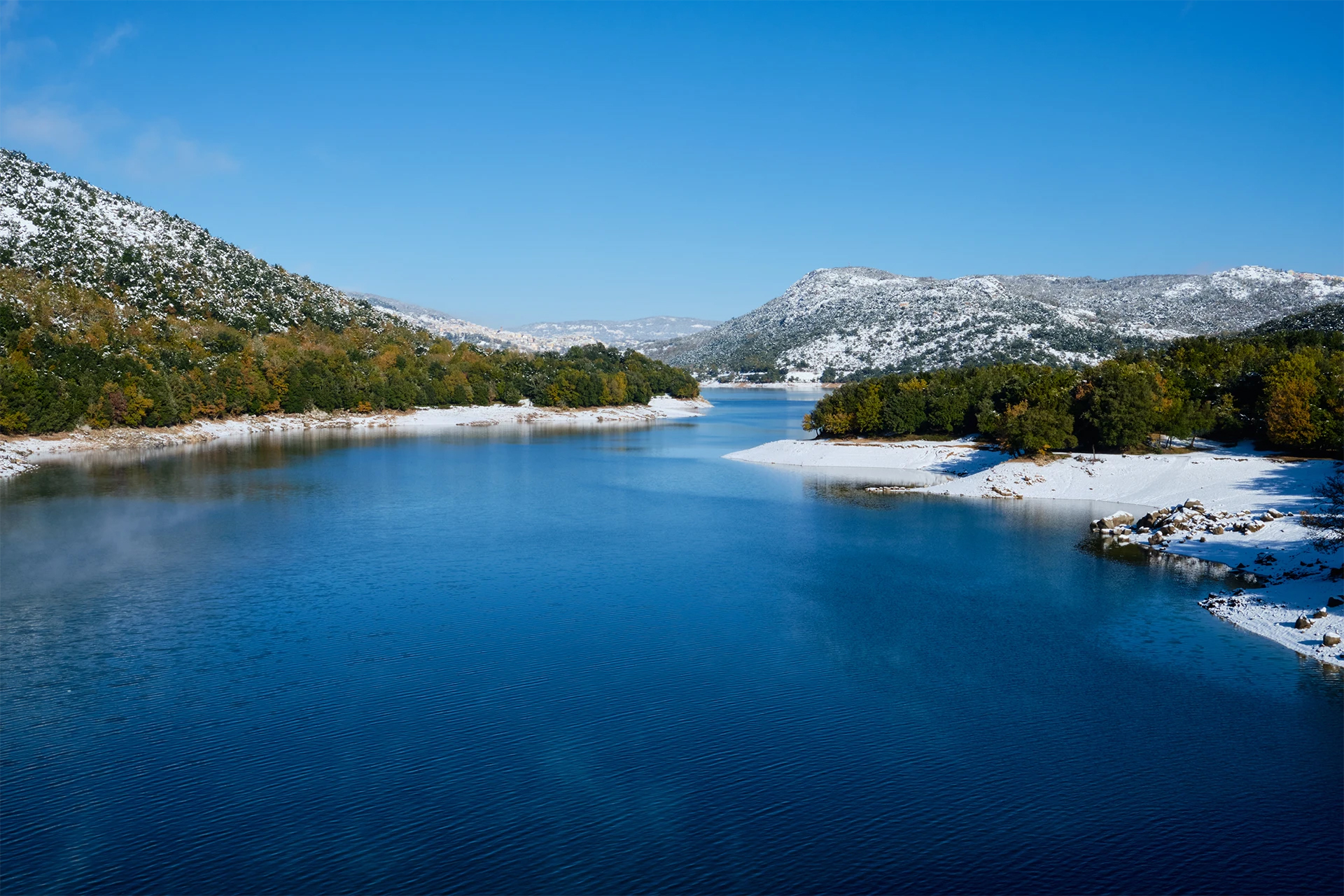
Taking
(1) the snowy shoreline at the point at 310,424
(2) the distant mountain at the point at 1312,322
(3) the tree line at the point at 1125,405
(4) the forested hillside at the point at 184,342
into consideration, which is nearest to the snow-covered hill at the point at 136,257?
(4) the forested hillside at the point at 184,342

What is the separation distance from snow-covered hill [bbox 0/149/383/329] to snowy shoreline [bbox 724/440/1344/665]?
8373 centimetres

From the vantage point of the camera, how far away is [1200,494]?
38781mm

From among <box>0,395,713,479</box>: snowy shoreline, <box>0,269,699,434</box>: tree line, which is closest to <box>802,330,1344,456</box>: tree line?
<box>0,395,713,479</box>: snowy shoreline

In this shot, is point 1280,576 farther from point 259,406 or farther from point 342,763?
point 259,406

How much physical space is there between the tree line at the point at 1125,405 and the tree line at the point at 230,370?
53226 millimetres

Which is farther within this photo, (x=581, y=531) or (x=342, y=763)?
(x=581, y=531)

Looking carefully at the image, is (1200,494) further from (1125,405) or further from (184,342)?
(184,342)

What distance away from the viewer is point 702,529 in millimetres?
36750

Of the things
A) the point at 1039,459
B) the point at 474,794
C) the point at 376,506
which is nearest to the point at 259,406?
the point at 376,506

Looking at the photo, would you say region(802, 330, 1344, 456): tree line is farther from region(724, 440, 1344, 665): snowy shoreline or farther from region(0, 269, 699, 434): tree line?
region(0, 269, 699, 434): tree line

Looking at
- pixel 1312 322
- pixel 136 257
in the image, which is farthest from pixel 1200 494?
pixel 136 257

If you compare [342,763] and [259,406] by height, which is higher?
[259,406]

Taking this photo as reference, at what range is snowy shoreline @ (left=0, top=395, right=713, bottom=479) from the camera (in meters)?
62.1

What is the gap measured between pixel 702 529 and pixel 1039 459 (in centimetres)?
2158
